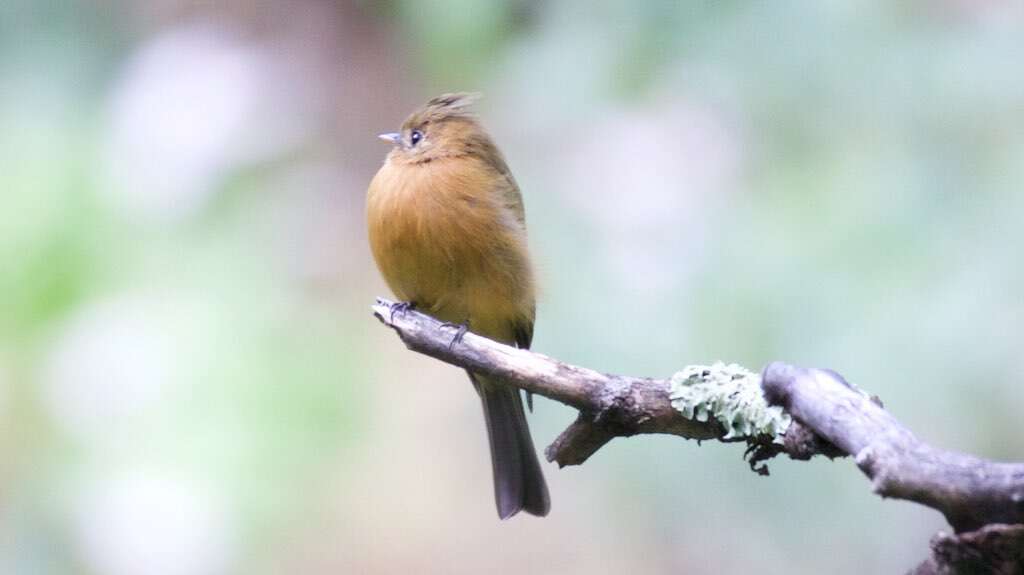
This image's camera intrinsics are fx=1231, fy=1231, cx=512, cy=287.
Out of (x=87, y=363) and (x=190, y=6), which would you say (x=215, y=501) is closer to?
(x=87, y=363)

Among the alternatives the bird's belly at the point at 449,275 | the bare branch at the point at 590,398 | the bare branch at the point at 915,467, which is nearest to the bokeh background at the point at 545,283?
the bird's belly at the point at 449,275

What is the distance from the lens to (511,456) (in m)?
3.91

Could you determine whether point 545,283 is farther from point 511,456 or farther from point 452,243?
point 511,456

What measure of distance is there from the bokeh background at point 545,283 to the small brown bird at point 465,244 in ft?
0.69

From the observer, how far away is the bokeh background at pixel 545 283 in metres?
4.08

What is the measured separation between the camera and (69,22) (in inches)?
199

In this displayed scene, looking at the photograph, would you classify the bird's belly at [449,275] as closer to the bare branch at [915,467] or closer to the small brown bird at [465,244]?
the small brown bird at [465,244]

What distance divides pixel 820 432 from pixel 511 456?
69.5 inches

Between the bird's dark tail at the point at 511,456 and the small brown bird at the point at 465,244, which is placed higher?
the small brown bird at the point at 465,244

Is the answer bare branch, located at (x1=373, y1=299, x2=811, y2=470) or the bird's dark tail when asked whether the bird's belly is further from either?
bare branch, located at (x1=373, y1=299, x2=811, y2=470)

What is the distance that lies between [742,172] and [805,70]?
0.43 meters

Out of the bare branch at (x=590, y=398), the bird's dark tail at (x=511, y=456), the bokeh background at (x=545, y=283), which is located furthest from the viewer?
the bokeh background at (x=545, y=283)

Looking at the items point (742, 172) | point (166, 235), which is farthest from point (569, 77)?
point (166, 235)

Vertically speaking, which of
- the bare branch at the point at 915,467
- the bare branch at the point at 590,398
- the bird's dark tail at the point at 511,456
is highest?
the bare branch at the point at 915,467
